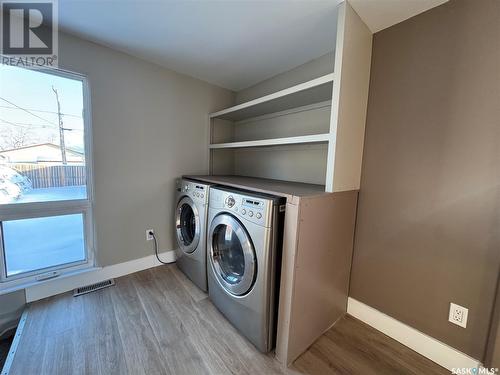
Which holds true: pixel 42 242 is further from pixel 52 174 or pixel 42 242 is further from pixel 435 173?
pixel 435 173

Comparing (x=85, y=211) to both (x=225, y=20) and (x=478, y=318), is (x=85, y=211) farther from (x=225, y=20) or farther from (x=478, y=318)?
(x=478, y=318)

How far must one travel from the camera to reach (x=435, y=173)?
1.20 metres

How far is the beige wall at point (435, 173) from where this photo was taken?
1052mm

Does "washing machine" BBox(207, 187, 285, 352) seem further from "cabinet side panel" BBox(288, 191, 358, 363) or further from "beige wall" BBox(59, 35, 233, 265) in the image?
"beige wall" BBox(59, 35, 233, 265)

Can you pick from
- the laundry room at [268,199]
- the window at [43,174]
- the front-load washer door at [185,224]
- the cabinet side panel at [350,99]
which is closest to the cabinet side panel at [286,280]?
the laundry room at [268,199]

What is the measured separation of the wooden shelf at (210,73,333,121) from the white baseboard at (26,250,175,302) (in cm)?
177

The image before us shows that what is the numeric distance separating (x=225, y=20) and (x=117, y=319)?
2238mm

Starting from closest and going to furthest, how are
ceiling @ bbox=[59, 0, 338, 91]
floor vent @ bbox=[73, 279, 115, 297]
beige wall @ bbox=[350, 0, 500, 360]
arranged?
1. beige wall @ bbox=[350, 0, 500, 360]
2. ceiling @ bbox=[59, 0, 338, 91]
3. floor vent @ bbox=[73, 279, 115, 297]

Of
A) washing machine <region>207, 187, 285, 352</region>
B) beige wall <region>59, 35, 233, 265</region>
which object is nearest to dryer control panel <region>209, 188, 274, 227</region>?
washing machine <region>207, 187, 285, 352</region>

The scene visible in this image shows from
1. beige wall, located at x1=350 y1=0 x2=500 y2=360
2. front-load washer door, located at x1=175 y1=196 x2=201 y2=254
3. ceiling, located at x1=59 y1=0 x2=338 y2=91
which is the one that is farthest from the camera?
front-load washer door, located at x1=175 y1=196 x2=201 y2=254

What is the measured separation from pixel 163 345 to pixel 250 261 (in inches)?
30.7

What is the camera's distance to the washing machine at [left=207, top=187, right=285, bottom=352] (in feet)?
3.77

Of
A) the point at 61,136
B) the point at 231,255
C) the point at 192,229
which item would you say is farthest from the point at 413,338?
the point at 61,136

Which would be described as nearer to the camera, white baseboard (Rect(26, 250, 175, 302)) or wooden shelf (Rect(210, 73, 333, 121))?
wooden shelf (Rect(210, 73, 333, 121))
